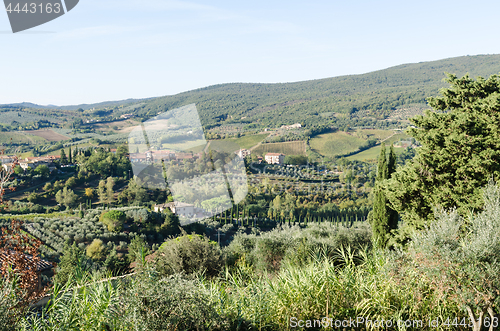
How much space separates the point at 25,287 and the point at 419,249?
335 centimetres

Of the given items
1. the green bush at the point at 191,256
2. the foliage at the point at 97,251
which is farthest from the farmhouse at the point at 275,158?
the green bush at the point at 191,256

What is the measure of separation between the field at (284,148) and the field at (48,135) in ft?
95.3

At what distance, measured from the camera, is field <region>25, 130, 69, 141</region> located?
46103 mm

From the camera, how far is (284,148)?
54.2 metres

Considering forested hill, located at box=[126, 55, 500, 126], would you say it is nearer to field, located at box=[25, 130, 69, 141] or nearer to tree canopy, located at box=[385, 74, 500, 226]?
field, located at box=[25, 130, 69, 141]

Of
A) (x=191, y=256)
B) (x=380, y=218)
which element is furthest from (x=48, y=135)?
(x=380, y=218)

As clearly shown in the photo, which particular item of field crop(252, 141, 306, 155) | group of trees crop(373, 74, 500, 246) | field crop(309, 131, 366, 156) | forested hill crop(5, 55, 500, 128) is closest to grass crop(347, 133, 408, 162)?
field crop(309, 131, 366, 156)

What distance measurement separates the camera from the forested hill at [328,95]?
6351 cm

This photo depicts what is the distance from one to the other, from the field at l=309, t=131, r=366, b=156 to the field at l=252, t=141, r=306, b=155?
2.84 metres

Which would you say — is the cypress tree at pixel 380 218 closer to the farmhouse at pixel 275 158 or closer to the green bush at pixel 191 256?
the green bush at pixel 191 256

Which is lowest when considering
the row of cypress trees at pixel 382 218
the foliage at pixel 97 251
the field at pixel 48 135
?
the foliage at pixel 97 251

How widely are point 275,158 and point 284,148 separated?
6.67 meters

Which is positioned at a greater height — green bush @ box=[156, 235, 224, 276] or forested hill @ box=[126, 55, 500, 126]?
forested hill @ box=[126, 55, 500, 126]

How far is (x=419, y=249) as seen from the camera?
286cm
